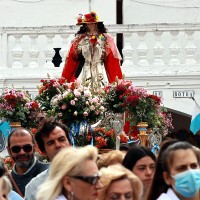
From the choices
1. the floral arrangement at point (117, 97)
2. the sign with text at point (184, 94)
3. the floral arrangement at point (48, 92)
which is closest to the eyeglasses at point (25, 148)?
the floral arrangement at point (48, 92)

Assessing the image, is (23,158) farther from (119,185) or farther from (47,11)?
(47,11)

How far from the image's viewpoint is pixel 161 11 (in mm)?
24172

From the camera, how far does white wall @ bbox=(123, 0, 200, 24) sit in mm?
24078

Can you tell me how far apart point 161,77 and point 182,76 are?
36cm

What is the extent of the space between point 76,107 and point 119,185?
265 inches

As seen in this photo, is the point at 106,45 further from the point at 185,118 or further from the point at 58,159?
the point at 58,159

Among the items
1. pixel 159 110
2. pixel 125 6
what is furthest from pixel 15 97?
pixel 125 6

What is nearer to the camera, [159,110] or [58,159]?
[58,159]

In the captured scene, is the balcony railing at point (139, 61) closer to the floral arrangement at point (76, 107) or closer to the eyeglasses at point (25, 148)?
the floral arrangement at point (76, 107)

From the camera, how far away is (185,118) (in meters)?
23.6

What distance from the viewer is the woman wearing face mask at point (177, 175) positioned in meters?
8.38

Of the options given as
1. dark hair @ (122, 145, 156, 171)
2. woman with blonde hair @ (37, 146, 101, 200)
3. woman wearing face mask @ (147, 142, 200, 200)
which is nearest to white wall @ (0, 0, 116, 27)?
dark hair @ (122, 145, 156, 171)

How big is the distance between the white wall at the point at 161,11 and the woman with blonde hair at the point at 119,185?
15.8 m

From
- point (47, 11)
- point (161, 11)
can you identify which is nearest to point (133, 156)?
point (47, 11)
